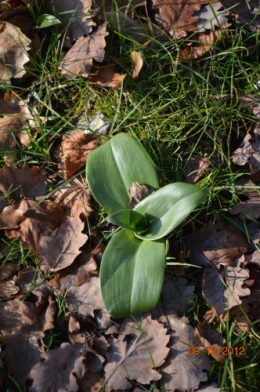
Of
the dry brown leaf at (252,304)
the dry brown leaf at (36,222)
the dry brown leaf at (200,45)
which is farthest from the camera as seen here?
the dry brown leaf at (200,45)

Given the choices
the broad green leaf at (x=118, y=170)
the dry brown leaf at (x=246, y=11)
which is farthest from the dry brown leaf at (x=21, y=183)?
the dry brown leaf at (x=246, y=11)

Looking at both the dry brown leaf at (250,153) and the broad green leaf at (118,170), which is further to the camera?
the dry brown leaf at (250,153)

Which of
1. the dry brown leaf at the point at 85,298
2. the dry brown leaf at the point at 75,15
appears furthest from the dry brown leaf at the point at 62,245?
the dry brown leaf at the point at 75,15

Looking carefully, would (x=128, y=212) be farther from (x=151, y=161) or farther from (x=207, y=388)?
(x=207, y=388)

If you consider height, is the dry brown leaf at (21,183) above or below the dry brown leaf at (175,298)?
above

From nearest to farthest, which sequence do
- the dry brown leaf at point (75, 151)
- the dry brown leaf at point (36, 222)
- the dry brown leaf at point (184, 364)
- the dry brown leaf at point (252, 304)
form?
the dry brown leaf at point (184, 364) → the dry brown leaf at point (252, 304) → the dry brown leaf at point (36, 222) → the dry brown leaf at point (75, 151)

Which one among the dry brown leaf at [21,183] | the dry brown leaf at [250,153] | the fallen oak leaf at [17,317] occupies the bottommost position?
the fallen oak leaf at [17,317]
